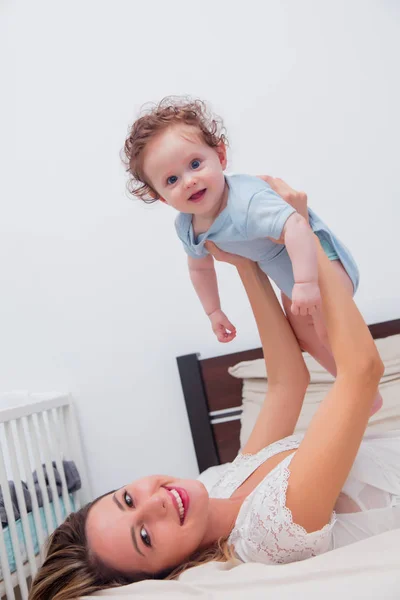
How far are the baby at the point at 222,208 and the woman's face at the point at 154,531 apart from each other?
1.25 ft

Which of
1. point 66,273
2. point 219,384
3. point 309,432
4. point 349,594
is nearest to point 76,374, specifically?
point 66,273

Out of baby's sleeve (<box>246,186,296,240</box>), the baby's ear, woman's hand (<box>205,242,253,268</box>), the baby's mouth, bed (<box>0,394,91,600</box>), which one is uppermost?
the baby's ear

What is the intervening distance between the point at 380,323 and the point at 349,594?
1635mm

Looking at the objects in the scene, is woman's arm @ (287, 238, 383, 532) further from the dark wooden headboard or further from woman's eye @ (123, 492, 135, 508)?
the dark wooden headboard

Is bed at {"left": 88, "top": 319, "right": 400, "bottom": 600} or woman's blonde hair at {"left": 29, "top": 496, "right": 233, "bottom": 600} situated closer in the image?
bed at {"left": 88, "top": 319, "right": 400, "bottom": 600}

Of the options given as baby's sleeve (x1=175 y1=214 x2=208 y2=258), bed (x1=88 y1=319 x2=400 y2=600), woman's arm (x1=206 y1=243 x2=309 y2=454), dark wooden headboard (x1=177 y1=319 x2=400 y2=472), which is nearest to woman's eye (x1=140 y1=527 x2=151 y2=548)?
bed (x1=88 y1=319 x2=400 y2=600)

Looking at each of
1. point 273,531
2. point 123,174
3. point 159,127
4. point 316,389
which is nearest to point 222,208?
point 159,127

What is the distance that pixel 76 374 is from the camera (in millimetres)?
2574

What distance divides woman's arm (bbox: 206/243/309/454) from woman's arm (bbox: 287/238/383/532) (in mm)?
282

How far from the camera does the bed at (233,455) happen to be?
0.76 m

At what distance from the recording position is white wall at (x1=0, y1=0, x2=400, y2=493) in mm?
2402

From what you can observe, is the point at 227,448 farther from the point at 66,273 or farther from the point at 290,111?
the point at 290,111

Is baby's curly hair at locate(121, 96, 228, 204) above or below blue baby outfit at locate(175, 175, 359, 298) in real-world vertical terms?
above

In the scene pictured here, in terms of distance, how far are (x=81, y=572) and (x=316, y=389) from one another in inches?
47.6
